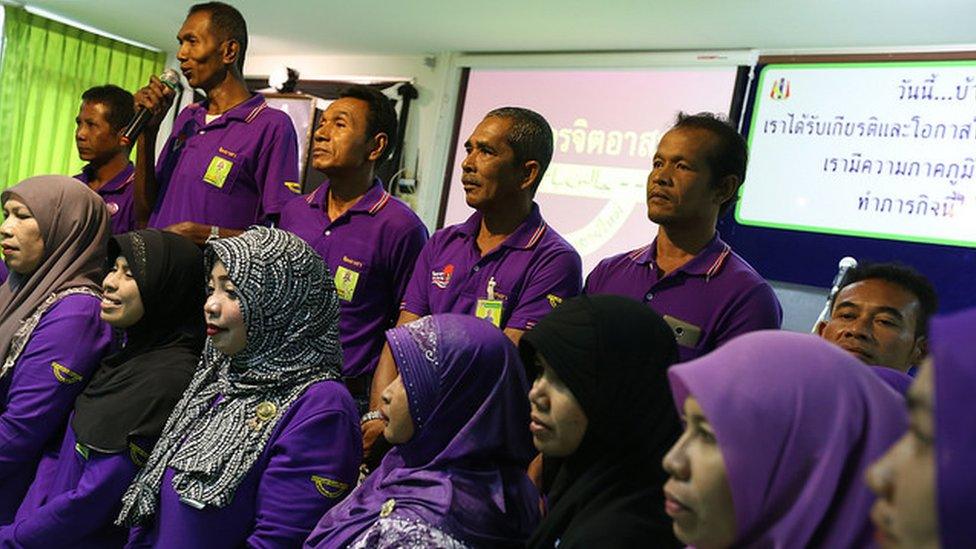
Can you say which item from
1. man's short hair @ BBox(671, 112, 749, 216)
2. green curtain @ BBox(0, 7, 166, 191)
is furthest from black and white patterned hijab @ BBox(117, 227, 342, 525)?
green curtain @ BBox(0, 7, 166, 191)

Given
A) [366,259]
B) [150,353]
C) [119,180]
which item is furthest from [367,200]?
[119,180]

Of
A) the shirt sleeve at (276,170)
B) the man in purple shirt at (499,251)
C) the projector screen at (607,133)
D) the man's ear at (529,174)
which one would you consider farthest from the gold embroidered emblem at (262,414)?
the projector screen at (607,133)

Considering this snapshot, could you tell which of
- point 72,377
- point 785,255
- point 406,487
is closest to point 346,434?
point 406,487

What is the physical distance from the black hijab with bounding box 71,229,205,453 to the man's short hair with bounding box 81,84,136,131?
1640mm

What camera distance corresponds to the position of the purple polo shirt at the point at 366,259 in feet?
9.27

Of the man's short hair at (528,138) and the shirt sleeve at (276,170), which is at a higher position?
the man's short hair at (528,138)

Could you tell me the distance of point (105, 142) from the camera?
3.96m

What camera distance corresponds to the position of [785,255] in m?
5.09

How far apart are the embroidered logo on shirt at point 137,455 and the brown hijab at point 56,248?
67 centimetres

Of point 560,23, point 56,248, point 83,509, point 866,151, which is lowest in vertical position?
point 83,509

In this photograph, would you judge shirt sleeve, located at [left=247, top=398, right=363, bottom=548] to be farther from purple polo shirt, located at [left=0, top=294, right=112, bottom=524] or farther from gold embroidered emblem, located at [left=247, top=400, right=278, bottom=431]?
purple polo shirt, located at [left=0, top=294, right=112, bottom=524]

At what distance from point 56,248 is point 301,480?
1289 mm

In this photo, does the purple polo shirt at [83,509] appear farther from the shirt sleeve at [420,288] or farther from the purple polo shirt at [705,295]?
the purple polo shirt at [705,295]

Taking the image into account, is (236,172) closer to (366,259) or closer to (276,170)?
(276,170)
